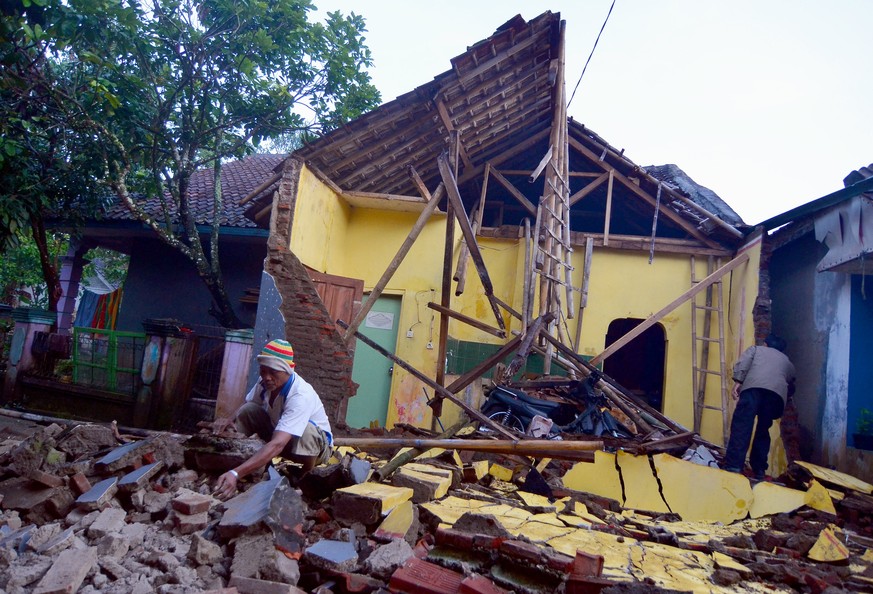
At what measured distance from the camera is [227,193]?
11.9m

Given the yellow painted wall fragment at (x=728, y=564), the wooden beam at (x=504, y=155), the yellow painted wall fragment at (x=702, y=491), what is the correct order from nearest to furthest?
1. the yellow painted wall fragment at (x=728, y=564)
2. the yellow painted wall fragment at (x=702, y=491)
3. the wooden beam at (x=504, y=155)

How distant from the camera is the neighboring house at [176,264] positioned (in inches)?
417

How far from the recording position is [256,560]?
2.81m

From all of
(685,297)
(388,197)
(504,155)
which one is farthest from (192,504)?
(504,155)

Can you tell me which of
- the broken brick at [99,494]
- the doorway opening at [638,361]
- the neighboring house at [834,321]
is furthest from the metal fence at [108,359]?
the doorway opening at [638,361]

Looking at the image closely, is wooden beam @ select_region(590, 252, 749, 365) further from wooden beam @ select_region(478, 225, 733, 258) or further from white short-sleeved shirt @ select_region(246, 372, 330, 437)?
white short-sleeved shirt @ select_region(246, 372, 330, 437)

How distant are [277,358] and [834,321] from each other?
693 centimetres

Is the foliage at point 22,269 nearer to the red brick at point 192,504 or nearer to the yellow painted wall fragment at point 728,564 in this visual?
the red brick at point 192,504

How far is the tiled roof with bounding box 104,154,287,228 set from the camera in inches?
408

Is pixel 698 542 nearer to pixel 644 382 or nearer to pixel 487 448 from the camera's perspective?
pixel 487 448

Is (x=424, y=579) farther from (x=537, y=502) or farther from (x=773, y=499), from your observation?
(x=773, y=499)

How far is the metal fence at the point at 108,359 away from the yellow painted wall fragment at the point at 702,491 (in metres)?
6.95

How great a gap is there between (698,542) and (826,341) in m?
4.47

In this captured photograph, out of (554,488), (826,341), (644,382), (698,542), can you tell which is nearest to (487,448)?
(554,488)
